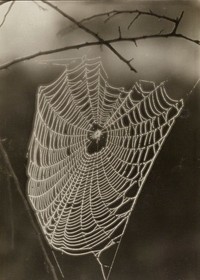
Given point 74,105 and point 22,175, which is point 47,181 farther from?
point 74,105

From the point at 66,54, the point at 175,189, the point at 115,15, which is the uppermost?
the point at 115,15

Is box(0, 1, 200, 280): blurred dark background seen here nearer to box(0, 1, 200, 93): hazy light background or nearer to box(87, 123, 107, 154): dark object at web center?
box(0, 1, 200, 93): hazy light background

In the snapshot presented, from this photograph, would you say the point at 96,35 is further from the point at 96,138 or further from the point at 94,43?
the point at 96,138

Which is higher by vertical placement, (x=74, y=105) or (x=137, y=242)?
(x=74, y=105)

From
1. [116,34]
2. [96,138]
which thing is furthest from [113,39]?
[96,138]

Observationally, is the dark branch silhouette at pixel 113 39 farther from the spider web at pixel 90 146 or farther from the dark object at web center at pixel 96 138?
the dark object at web center at pixel 96 138

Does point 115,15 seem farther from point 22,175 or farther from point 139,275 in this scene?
point 139,275

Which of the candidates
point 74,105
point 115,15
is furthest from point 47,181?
point 115,15
